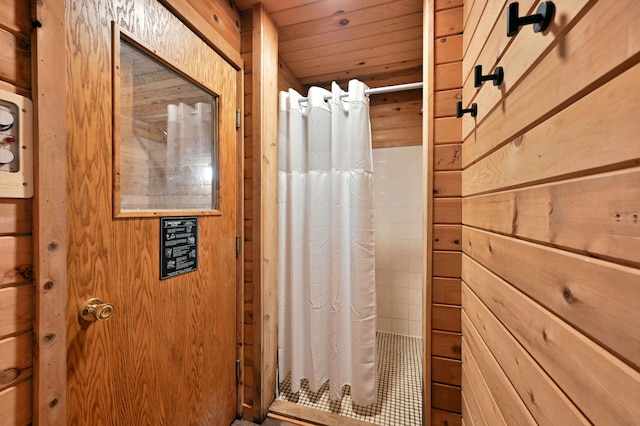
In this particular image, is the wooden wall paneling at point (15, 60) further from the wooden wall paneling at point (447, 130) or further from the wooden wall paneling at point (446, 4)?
the wooden wall paneling at point (446, 4)

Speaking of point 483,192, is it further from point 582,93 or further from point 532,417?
point 532,417

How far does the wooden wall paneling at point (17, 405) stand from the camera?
0.56 meters

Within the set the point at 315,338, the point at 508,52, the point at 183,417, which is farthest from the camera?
the point at 315,338

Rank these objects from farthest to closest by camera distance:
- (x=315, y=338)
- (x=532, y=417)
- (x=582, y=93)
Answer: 1. (x=315, y=338)
2. (x=532, y=417)
3. (x=582, y=93)

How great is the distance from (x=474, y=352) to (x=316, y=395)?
1.08 meters

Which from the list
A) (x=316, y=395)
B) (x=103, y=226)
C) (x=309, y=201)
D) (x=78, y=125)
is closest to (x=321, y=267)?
(x=309, y=201)

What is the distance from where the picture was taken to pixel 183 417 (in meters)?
1.03

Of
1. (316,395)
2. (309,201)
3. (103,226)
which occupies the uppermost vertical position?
(309,201)

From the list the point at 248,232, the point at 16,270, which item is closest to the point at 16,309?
the point at 16,270

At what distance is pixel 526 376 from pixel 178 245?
3.77ft

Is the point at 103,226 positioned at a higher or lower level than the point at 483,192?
lower

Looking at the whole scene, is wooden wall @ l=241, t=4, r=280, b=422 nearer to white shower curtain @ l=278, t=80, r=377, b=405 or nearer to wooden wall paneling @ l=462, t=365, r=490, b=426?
white shower curtain @ l=278, t=80, r=377, b=405

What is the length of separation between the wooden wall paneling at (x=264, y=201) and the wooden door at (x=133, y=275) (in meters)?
0.16

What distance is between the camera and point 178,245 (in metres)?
1.01
